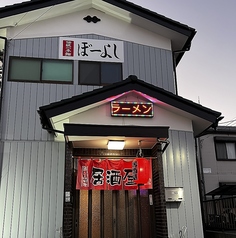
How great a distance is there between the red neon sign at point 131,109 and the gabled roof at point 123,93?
237mm

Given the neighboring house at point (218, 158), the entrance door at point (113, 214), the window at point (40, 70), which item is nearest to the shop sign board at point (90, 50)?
the window at point (40, 70)

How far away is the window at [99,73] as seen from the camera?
10.6 metres

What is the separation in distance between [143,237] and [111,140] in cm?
313

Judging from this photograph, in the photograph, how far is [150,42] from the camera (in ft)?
37.9

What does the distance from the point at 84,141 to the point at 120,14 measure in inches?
221

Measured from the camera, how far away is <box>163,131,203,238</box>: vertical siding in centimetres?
897

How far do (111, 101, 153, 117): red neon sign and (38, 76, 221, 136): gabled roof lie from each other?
0.24 meters

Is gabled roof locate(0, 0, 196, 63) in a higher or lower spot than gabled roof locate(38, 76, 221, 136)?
higher

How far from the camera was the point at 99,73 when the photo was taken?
425 inches

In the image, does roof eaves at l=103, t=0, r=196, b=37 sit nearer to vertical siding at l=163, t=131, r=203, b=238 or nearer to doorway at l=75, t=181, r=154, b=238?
vertical siding at l=163, t=131, r=203, b=238

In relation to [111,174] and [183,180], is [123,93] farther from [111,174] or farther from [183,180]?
[183,180]

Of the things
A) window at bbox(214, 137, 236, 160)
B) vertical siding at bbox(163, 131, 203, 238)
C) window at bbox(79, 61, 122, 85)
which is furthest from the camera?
window at bbox(214, 137, 236, 160)

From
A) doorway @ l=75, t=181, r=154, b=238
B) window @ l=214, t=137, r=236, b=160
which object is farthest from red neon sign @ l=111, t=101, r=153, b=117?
window @ l=214, t=137, r=236, b=160

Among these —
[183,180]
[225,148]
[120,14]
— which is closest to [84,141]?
[183,180]
